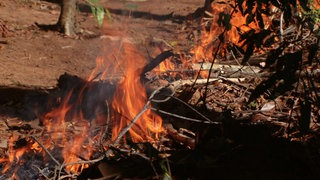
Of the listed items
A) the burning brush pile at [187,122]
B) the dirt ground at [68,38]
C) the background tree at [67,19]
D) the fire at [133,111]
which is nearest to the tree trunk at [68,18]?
the background tree at [67,19]

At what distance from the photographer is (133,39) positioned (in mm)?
10164

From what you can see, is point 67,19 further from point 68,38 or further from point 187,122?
point 187,122

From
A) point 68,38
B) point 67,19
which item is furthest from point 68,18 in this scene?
point 68,38

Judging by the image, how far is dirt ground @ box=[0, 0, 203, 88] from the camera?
7.64 metres

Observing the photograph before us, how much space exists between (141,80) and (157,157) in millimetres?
2797

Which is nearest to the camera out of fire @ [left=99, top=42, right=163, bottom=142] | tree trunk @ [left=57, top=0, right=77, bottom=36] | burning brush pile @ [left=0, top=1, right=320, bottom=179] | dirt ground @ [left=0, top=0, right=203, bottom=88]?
burning brush pile @ [left=0, top=1, right=320, bottom=179]

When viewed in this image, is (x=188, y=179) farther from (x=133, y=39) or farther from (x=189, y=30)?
(x=189, y=30)

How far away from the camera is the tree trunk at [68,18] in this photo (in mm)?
9609

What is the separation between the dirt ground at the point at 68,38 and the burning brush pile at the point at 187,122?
977mm

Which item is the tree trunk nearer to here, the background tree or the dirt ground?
the background tree

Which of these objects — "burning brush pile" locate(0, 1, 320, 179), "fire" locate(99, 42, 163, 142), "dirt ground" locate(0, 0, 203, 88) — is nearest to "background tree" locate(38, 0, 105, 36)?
"dirt ground" locate(0, 0, 203, 88)

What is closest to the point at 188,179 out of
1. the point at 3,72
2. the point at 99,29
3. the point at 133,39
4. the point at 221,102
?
the point at 221,102

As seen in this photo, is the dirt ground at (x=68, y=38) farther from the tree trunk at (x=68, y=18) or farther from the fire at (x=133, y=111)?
the fire at (x=133, y=111)

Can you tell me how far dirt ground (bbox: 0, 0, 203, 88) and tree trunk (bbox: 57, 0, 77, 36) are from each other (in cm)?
22
